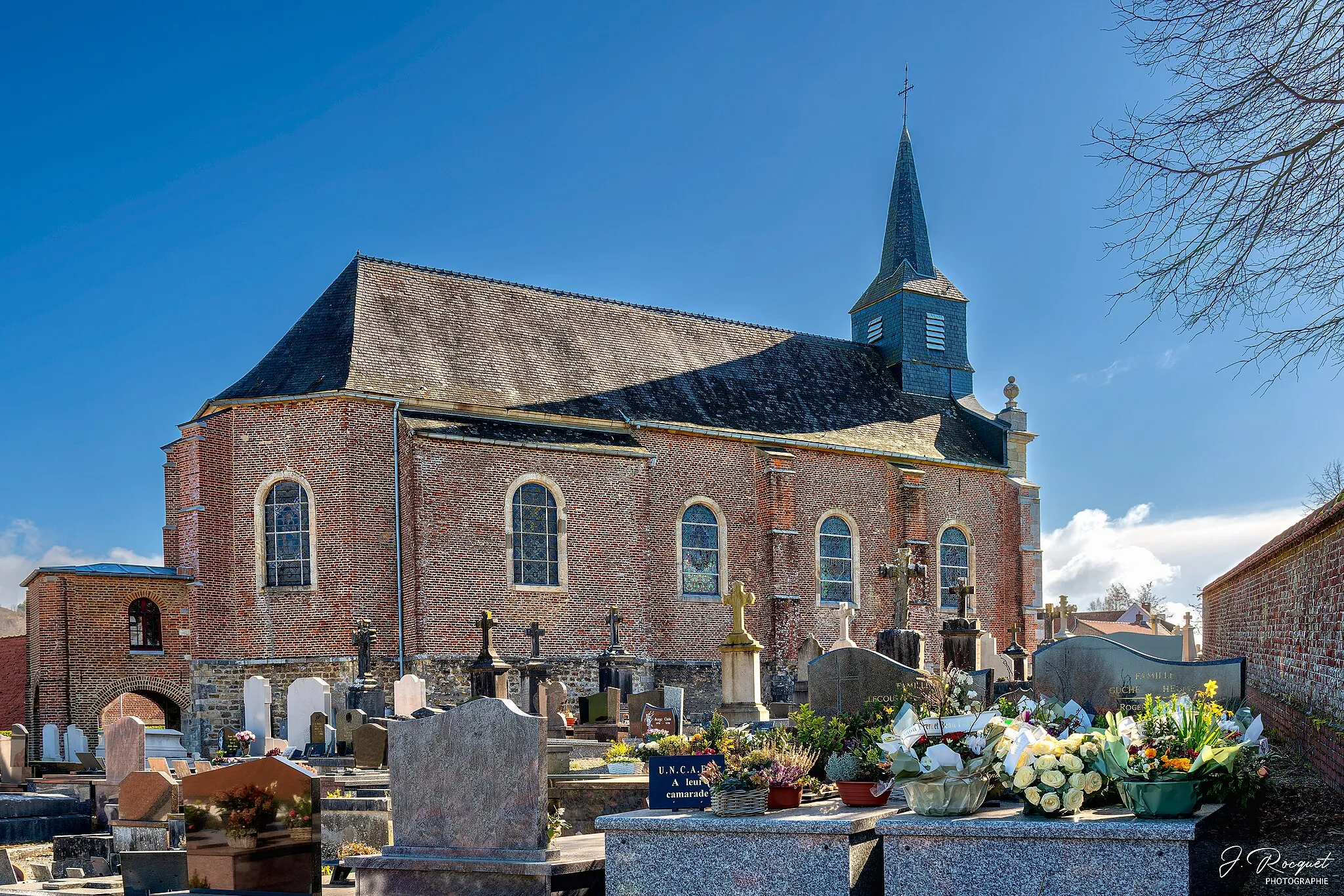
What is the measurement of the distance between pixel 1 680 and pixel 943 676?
80.7 ft

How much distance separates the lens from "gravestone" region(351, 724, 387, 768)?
13.9 meters

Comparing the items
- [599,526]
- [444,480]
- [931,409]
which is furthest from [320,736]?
[931,409]

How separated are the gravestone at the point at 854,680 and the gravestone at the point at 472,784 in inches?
124

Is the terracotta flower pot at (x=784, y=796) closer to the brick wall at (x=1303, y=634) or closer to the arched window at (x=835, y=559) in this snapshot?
the brick wall at (x=1303, y=634)

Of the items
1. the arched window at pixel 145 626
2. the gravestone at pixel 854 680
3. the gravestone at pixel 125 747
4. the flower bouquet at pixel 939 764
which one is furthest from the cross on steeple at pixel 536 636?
the flower bouquet at pixel 939 764

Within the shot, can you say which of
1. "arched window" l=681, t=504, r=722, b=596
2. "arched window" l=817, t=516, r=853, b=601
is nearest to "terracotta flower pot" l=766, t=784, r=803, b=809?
"arched window" l=681, t=504, r=722, b=596

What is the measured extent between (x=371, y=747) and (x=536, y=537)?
33.9 ft

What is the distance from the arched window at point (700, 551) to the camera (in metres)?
26.5

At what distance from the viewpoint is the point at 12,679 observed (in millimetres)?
26453

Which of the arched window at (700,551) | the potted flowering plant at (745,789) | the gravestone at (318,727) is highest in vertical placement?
the arched window at (700,551)

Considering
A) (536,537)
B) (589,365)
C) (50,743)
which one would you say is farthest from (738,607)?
(50,743)

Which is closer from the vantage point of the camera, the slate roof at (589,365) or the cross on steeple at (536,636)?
the cross on steeple at (536,636)

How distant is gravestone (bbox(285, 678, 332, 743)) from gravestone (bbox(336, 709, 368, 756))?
0.99 metres

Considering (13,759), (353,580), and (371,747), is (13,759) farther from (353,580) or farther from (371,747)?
(353,580)
